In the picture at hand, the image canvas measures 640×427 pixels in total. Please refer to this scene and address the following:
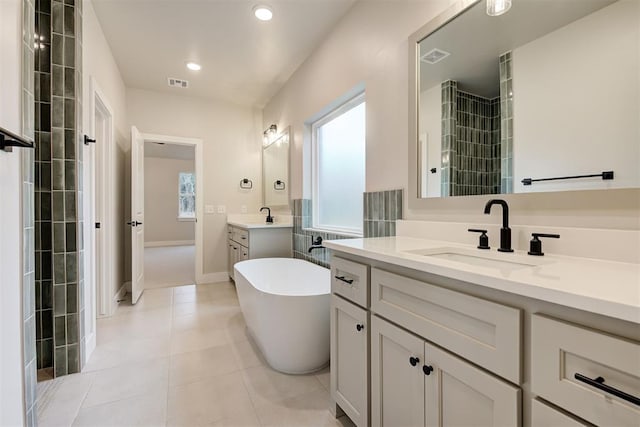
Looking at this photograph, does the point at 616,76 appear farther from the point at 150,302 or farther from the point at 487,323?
the point at 150,302

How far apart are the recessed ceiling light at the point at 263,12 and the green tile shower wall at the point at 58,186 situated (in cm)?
120

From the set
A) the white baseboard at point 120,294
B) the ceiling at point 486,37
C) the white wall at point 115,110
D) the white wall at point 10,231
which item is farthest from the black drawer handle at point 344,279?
the white baseboard at point 120,294

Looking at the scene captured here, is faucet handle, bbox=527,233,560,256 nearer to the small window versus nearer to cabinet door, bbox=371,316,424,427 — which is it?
cabinet door, bbox=371,316,424,427

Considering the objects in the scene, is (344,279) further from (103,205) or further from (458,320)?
→ (103,205)

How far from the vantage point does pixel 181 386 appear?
1.76 metres

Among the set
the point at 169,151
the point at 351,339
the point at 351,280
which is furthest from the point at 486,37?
the point at 169,151

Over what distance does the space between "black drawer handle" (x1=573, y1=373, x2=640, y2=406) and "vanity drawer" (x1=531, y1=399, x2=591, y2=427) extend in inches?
3.6

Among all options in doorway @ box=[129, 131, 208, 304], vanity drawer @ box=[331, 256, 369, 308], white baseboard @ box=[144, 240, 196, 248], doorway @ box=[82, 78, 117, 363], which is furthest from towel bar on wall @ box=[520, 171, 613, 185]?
white baseboard @ box=[144, 240, 196, 248]

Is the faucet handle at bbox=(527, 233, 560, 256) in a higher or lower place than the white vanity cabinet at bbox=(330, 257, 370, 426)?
higher

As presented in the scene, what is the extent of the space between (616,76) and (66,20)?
9.53 feet

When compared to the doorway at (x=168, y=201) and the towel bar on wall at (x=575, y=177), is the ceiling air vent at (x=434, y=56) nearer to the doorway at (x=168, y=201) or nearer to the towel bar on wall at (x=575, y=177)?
the towel bar on wall at (x=575, y=177)

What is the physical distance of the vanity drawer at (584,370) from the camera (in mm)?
523

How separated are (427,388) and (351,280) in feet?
1.70

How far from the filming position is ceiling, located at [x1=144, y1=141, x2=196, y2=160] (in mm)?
6898
